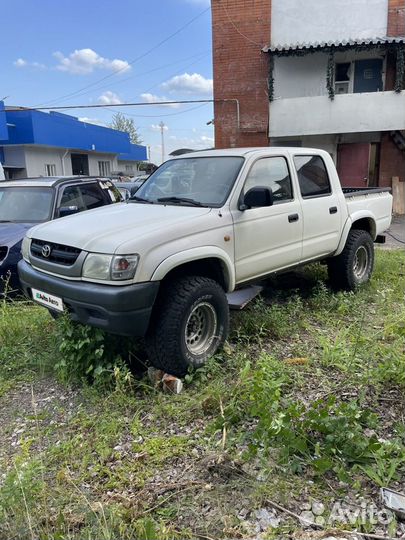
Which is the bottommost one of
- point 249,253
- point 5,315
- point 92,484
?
point 92,484

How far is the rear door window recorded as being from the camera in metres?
5.14

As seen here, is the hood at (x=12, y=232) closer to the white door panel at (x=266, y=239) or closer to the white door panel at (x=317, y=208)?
the white door panel at (x=266, y=239)

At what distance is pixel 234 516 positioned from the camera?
2.29 metres

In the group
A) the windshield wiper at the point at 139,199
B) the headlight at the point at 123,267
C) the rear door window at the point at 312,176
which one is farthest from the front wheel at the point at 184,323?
the rear door window at the point at 312,176

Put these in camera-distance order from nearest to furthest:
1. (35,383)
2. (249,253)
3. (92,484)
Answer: (92,484)
(35,383)
(249,253)

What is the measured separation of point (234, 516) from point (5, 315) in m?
3.55

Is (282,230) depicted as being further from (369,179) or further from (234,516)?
(369,179)

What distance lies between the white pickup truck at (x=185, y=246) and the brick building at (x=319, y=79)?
33.4ft

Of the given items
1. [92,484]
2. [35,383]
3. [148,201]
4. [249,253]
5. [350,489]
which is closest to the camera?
[350,489]

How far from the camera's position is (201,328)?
396 centimetres

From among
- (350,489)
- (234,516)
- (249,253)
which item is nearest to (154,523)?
(234,516)

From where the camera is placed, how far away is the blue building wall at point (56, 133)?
78.1 feet

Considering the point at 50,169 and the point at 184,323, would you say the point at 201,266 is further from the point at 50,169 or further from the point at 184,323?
the point at 50,169

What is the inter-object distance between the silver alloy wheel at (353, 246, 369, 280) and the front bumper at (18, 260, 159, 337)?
3808mm
